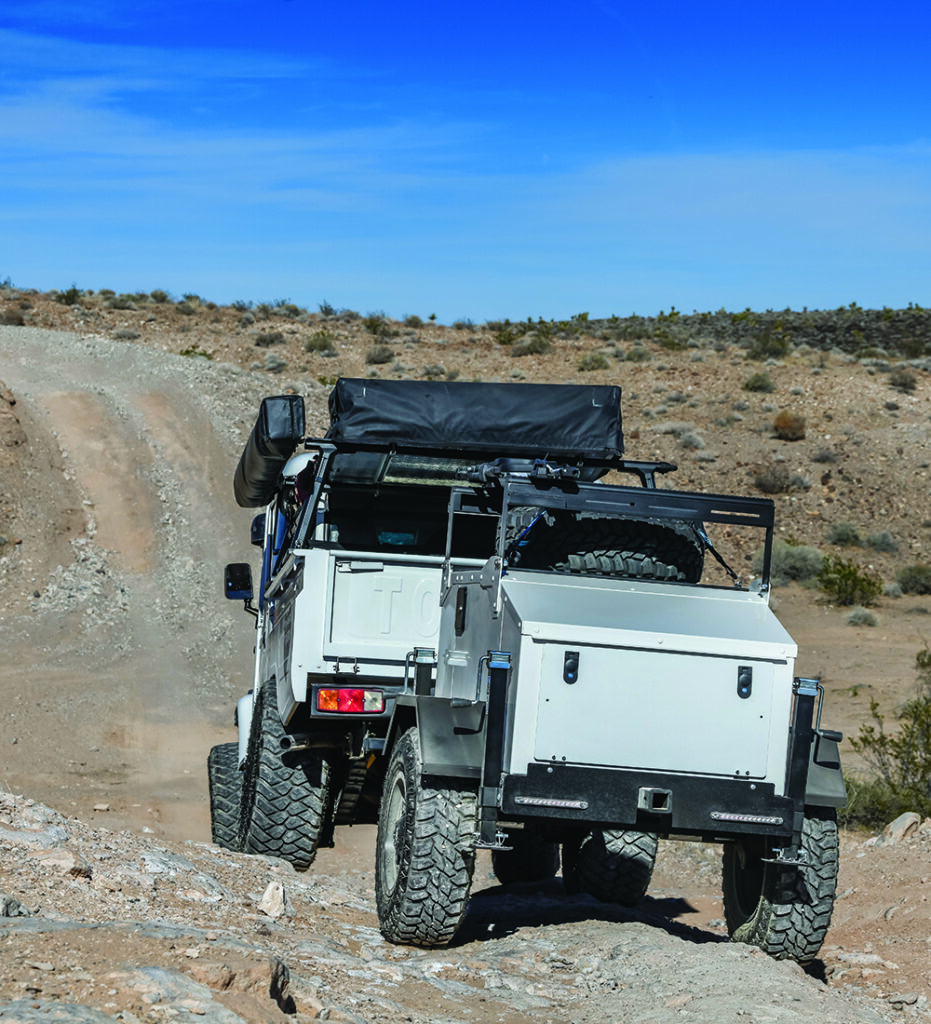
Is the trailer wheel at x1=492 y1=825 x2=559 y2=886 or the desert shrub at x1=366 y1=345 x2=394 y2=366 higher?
the desert shrub at x1=366 y1=345 x2=394 y2=366

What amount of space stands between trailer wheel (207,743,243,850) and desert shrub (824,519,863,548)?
73.0ft

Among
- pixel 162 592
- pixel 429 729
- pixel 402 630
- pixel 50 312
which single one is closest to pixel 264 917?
pixel 429 729

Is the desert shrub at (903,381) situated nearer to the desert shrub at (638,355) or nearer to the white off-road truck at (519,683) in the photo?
the desert shrub at (638,355)

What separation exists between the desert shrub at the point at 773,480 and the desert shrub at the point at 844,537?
7.74 ft

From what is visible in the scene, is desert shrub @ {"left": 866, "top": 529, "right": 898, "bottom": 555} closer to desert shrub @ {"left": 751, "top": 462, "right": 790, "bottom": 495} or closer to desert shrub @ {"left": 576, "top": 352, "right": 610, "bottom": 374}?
desert shrub @ {"left": 751, "top": 462, "right": 790, "bottom": 495}

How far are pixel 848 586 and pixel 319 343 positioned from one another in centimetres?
2421

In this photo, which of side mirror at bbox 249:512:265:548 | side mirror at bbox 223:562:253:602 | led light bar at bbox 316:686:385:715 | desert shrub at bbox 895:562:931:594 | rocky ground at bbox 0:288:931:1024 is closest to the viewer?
rocky ground at bbox 0:288:931:1024

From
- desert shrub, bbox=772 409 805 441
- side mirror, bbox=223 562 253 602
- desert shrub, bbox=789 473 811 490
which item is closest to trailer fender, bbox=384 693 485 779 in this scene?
side mirror, bbox=223 562 253 602

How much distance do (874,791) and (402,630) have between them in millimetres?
6651

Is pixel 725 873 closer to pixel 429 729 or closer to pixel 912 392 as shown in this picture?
pixel 429 729

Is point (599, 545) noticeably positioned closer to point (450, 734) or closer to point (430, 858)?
point (450, 734)

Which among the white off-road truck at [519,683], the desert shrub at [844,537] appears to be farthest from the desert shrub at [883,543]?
the white off-road truck at [519,683]

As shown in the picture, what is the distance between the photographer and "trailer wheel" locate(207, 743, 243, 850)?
9.82 meters

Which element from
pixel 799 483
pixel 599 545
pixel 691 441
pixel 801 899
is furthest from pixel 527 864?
pixel 691 441
